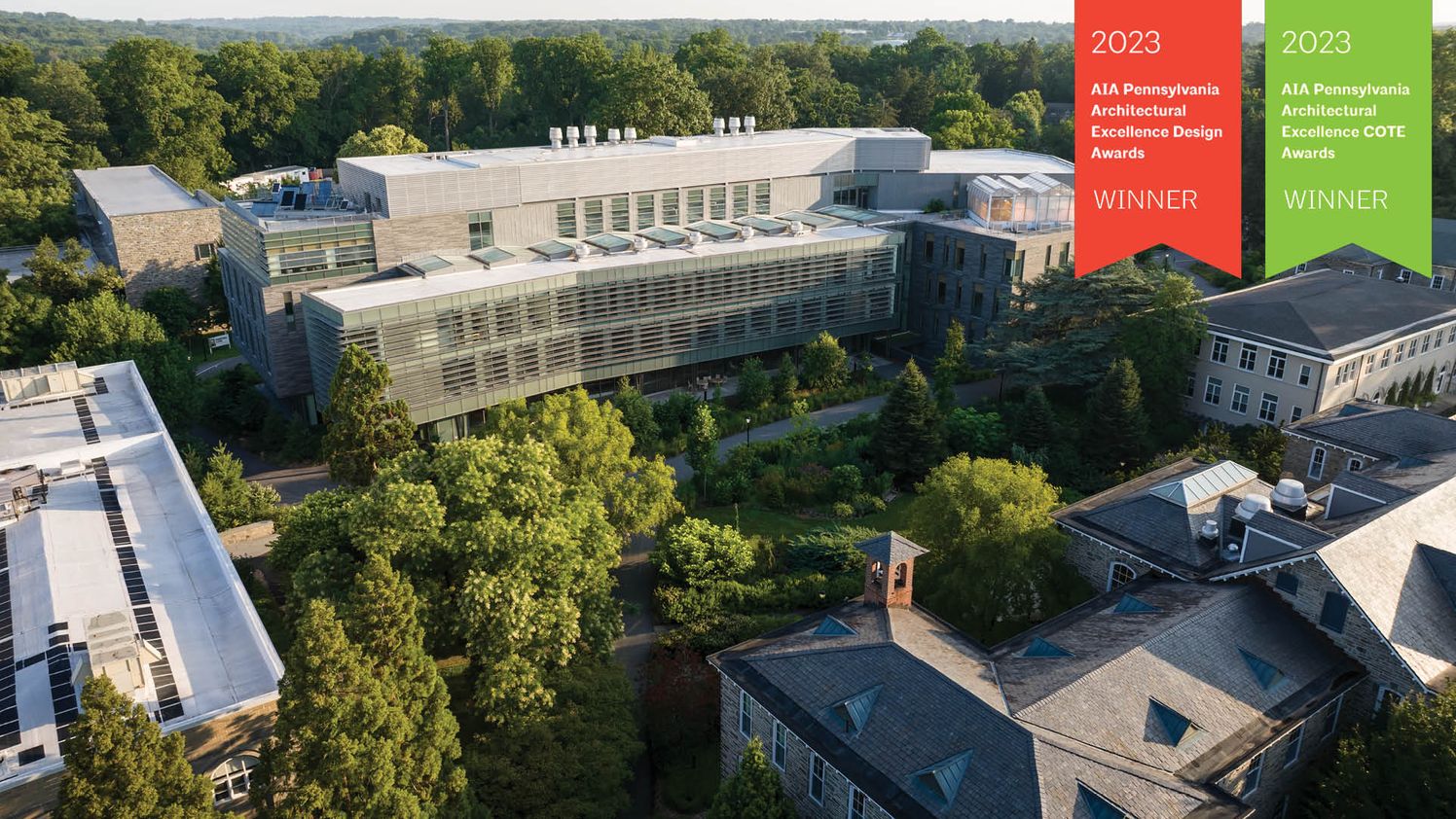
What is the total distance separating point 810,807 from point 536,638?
358 inches

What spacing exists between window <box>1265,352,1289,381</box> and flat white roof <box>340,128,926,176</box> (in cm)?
2858

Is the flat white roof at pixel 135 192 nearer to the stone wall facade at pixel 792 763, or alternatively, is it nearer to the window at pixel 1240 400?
the stone wall facade at pixel 792 763

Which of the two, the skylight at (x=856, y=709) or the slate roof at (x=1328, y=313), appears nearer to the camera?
the skylight at (x=856, y=709)

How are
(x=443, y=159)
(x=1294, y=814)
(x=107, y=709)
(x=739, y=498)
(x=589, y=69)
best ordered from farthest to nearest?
(x=589, y=69)
(x=443, y=159)
(x=739, y=498)
(x=1294, y=814)
(x=107, y=709)

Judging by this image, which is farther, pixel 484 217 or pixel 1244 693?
pixel 484 217

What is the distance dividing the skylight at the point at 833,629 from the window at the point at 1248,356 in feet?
107

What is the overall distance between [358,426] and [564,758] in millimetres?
18932

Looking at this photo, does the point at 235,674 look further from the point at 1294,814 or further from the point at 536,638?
the point at 1294,814

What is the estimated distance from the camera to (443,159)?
5772cm

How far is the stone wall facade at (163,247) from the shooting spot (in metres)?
66.3

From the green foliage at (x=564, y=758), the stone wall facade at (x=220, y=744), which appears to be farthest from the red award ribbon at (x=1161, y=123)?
the stone wall facade at (x=220, y=744)

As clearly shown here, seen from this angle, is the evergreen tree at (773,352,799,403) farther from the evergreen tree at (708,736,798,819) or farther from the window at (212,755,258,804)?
the window at (212,755,258,804)

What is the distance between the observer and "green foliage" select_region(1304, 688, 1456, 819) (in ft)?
69.4

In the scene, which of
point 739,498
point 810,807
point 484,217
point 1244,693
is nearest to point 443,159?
point 484,217
